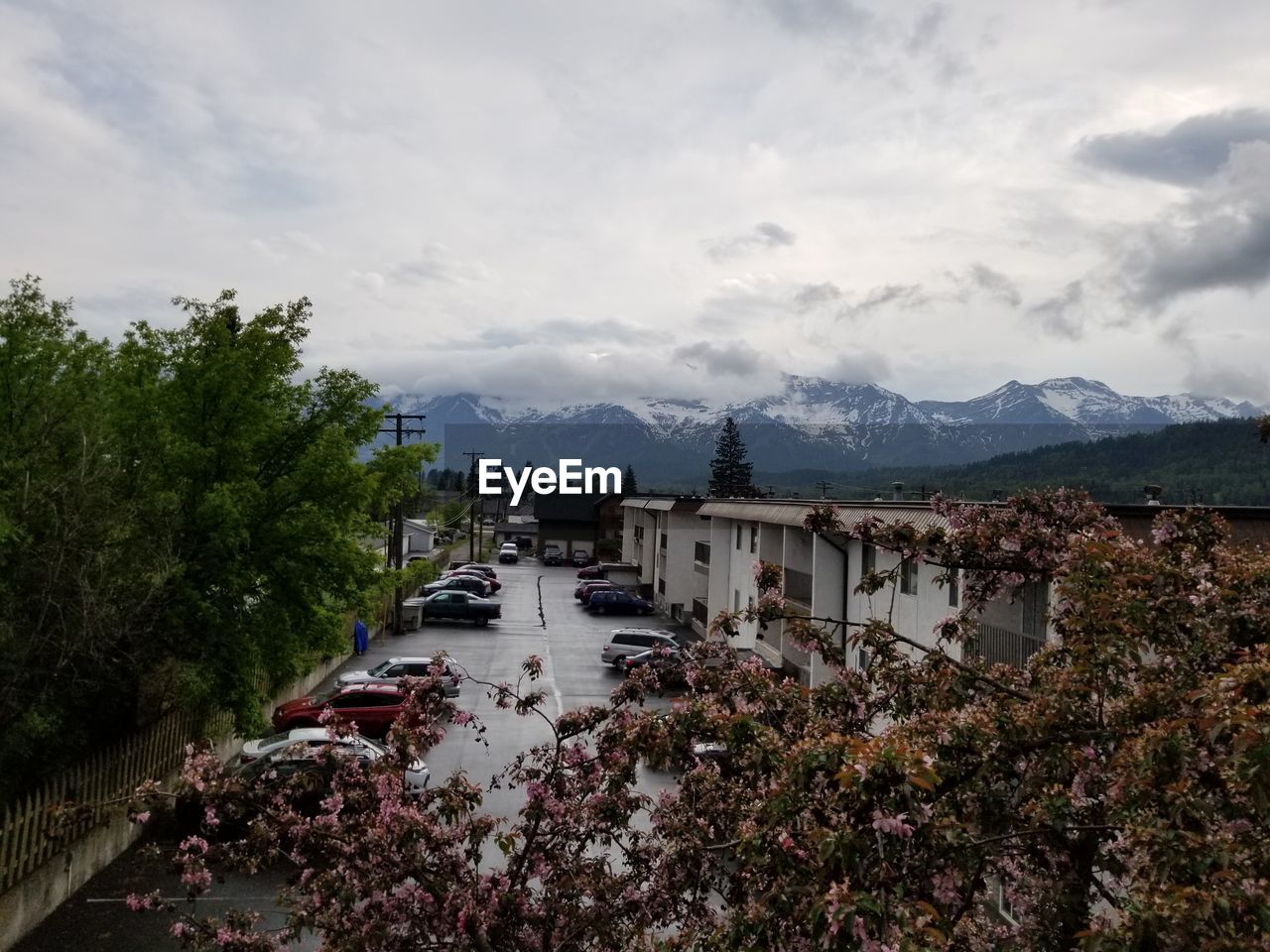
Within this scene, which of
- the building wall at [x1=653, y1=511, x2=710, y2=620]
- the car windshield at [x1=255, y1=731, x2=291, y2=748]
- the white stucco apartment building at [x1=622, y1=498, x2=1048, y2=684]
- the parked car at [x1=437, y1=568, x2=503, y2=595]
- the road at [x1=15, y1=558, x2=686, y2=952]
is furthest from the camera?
the parked car at [x1=437, y1=568, x2=503, y2=595]

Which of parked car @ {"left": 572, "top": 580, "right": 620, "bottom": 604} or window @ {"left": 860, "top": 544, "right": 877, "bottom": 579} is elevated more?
window @ {"left": 860, "top": 544, "right": 877, "bottom": 579}

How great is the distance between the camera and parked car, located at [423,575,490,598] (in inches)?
2019

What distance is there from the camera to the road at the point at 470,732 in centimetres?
1195

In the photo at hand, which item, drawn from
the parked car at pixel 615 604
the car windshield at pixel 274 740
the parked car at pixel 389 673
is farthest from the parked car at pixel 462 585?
the car windshield at pixel 274 740

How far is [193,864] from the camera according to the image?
6621 mm

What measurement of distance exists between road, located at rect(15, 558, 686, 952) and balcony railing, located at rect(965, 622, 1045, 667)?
6.84 metres

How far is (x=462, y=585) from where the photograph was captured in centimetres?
5197

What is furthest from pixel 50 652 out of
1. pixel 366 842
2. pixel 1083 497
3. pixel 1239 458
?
pixel 1239 458

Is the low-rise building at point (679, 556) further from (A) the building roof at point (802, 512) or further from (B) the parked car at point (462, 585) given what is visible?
(B) the parked car at point (462, 585)

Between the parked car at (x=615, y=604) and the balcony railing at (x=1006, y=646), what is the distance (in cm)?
3385

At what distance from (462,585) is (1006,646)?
40.7 m

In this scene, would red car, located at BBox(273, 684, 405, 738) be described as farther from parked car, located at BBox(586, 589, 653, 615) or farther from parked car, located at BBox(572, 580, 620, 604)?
parked car, located at BBox(572, 580, 620, 604)

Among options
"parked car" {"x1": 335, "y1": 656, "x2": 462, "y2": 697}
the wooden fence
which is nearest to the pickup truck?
"parked car" {"x1": 335, "y1": 656, "x2": 462, "y2": 697}

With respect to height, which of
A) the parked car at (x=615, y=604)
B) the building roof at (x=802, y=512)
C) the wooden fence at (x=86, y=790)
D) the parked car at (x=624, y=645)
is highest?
the building roof at (x=802, y=512)
